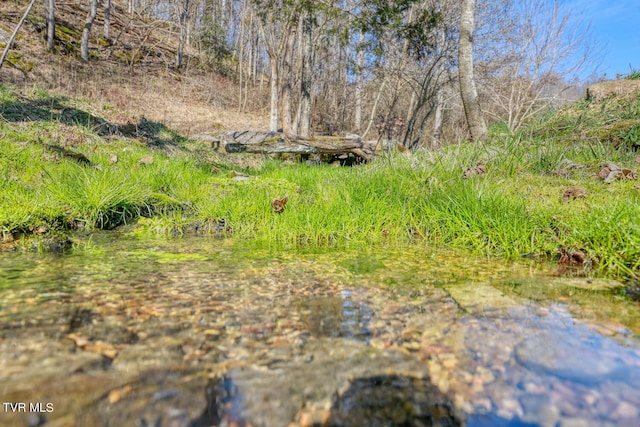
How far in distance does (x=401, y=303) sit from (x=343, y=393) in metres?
0.65

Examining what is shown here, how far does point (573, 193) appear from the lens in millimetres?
3086

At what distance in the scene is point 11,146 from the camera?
4.21m

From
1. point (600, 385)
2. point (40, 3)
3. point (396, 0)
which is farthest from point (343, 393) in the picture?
point (40, 3)

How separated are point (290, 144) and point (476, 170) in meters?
6.26

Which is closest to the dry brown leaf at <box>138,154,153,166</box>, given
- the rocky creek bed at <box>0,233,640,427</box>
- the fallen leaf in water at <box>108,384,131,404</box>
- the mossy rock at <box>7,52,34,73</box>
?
the rocky creek bed at <box>0,233,640,427</box>

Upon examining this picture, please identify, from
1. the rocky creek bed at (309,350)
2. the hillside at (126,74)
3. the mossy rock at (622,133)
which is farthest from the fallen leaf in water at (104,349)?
the hillside at (126,74)

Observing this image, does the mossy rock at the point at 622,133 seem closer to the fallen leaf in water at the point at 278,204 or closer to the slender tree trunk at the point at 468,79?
the slender tree trunk at the point at 468,79

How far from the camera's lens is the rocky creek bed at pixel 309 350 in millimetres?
742

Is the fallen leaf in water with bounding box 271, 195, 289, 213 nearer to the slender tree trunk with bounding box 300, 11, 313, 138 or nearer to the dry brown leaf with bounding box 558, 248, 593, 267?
the dry brown leaf with bounding box 558, 248, 593, 267

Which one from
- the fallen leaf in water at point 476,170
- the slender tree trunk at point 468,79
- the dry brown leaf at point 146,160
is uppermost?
the slender tree trunk at point 468,79

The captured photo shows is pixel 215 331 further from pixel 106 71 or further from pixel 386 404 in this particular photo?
pixel 106 71

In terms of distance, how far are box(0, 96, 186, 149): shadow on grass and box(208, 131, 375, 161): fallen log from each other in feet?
6.61

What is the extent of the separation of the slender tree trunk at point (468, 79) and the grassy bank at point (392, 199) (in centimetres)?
216

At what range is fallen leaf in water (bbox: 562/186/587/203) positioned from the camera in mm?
3031
